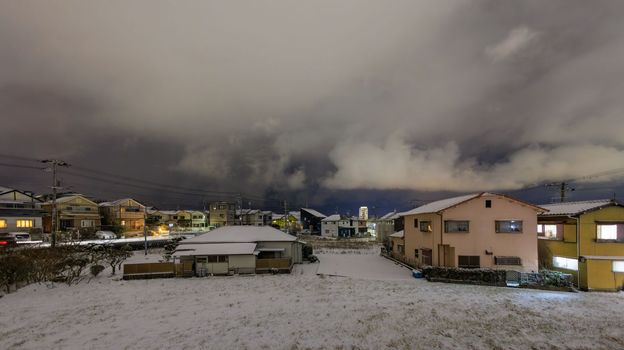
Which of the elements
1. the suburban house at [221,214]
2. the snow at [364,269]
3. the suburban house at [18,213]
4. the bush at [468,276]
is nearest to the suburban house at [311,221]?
the suburban house at [221,214]

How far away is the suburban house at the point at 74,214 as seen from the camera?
6504 centimetres

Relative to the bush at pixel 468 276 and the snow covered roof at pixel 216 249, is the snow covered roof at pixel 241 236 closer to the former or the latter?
the snow covered roof at pixel 216 249

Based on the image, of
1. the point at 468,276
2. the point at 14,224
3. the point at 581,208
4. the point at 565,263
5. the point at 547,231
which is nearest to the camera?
the point at 468,276

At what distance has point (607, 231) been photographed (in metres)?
24.5

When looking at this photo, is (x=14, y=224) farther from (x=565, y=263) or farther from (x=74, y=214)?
(x=565, y=263)

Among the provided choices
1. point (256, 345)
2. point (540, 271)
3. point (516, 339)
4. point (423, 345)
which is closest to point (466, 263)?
point (540, 271)

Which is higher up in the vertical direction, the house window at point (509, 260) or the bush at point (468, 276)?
the house window at point (509, 260)

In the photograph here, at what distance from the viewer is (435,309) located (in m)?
17.8

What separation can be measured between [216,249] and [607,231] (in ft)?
112

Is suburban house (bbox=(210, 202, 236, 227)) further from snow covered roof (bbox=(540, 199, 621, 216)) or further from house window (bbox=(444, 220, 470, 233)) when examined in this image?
snow covered roof (bbox=(540, 199, 621, 216))

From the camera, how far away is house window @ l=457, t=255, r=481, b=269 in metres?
28.0

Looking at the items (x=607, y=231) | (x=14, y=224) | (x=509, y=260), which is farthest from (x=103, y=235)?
(x=607, y=231)

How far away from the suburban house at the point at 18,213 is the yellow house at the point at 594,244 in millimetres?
75045

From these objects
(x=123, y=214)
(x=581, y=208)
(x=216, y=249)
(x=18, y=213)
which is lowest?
(x=216, y=249)
